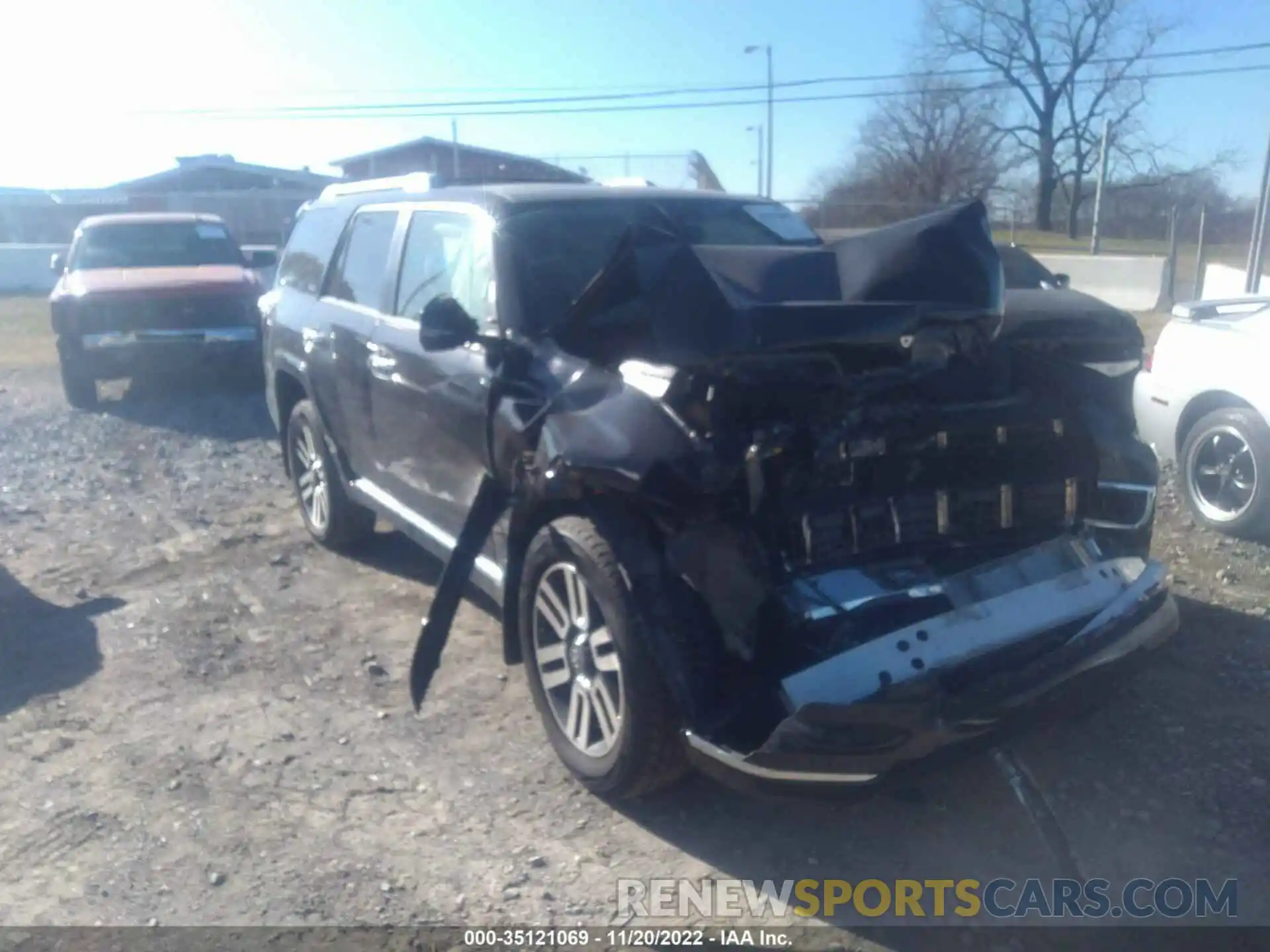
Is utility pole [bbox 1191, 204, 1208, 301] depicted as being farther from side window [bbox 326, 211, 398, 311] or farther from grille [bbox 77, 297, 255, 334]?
side window [bbox 326, 211, 398, 311]

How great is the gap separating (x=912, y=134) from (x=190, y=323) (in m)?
26.4

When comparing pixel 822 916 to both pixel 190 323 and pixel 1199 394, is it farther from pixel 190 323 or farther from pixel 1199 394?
pixel 190 323

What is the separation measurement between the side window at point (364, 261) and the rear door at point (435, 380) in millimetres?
229

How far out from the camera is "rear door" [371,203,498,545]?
4.43 m

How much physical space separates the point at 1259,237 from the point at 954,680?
16.5m

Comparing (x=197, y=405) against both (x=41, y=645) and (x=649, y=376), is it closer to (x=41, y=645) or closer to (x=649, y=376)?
(x=41, y=645)

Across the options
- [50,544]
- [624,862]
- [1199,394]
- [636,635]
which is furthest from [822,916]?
[50,544]

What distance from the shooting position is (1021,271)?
9.80 m

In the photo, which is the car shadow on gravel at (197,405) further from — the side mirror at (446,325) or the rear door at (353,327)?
the side mirror at (446,325)

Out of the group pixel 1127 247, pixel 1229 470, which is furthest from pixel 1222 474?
pixel 1127 247

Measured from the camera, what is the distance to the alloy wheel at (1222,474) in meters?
6.09

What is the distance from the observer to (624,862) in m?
3.53

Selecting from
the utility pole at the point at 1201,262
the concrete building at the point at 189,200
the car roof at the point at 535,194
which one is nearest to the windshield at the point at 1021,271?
the car roof at the point at 535,194

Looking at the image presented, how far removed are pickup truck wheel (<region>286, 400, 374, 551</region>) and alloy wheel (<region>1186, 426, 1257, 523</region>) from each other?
4.53 m
